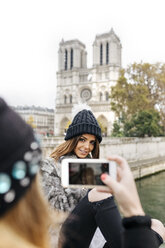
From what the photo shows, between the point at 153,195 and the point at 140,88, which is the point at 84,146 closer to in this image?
the point at 153,195

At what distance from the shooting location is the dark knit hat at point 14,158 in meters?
0.64

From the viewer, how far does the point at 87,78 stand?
161ft

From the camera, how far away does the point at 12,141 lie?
2.16 feet

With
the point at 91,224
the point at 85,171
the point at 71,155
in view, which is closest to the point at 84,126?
the point at 71,155

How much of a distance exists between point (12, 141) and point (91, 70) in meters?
48.4

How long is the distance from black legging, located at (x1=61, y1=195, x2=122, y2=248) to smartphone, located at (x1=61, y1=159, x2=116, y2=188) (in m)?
0.41

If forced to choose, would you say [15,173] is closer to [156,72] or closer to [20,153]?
[20,153]

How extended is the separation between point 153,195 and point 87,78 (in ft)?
134

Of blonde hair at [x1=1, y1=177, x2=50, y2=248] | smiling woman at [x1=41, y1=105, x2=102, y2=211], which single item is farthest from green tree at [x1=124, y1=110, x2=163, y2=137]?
blonde hair at [x1=1, y1=177, x2=50, y2=248]

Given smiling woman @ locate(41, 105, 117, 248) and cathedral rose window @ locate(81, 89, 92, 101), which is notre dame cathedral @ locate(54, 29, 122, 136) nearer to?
cathedral rose window @ locate(81, 89, 92, 101)

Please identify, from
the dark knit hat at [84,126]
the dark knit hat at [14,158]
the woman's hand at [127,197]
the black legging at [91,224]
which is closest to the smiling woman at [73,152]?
the dark knit hat at [84,126]

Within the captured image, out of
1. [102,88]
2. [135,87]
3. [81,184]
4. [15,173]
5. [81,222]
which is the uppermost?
[102,88]

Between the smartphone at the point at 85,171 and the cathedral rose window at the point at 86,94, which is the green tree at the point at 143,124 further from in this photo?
the cathedral rose window at the point at 86,94

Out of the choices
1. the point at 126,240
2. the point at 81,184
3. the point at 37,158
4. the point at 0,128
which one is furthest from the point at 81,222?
the point at 0,128
